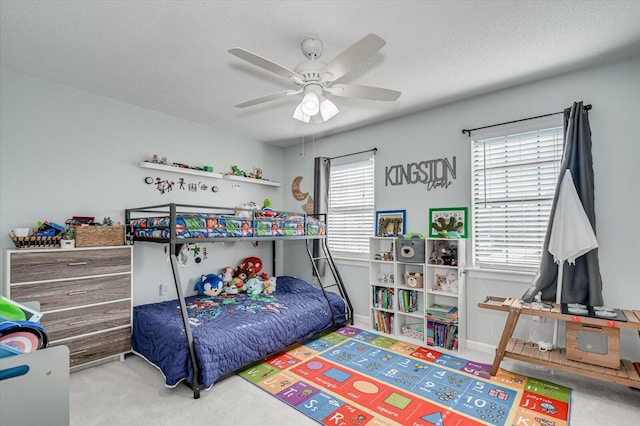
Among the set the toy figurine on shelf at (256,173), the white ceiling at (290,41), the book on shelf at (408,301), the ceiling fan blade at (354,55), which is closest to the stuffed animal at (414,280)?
the book on shelf at (408,301)

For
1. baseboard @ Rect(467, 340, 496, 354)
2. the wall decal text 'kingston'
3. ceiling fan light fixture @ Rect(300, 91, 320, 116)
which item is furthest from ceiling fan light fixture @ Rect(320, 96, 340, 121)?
baseboard @ Rect(467, 340, 496, 354)

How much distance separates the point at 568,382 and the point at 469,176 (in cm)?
201

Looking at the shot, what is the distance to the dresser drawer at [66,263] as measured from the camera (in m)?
2.54

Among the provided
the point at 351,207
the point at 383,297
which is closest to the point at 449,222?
the point at 383,297

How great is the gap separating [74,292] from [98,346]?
0.56 metres

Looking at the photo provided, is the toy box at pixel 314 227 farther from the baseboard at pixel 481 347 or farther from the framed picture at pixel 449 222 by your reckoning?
the baseboard at pixel 481 347

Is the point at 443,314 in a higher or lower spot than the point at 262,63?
lower

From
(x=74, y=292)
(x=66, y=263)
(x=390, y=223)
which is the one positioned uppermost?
(x=390, y=223)

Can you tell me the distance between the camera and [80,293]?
282 centimetres

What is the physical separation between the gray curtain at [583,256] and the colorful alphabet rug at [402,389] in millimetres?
771

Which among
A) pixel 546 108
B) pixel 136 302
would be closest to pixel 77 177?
pixel 136 302

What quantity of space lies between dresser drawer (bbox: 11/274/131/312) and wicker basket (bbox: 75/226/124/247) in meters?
0.33

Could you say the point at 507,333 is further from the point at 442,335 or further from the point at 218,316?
the point at 218,316

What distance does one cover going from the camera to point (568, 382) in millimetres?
2562
